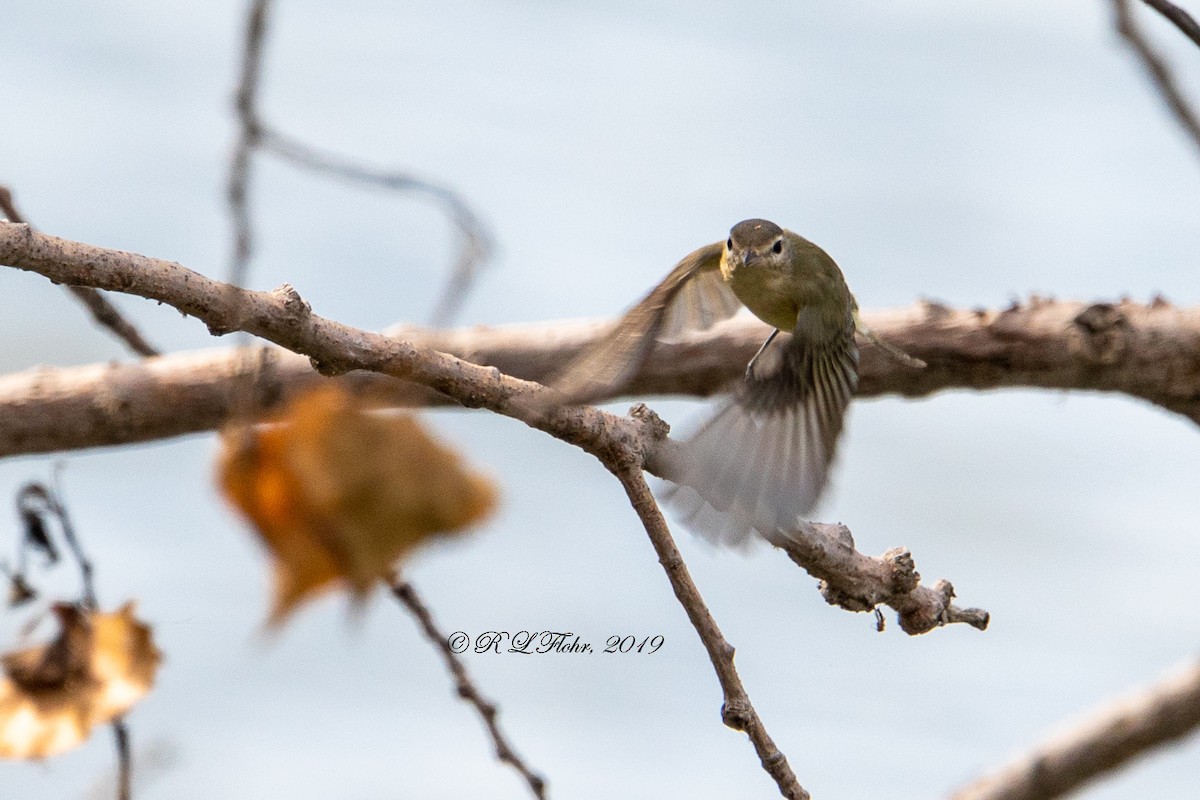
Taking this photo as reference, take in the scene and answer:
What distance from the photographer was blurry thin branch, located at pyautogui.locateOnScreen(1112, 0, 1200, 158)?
722 mm

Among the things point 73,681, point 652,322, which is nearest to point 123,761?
point 73,681

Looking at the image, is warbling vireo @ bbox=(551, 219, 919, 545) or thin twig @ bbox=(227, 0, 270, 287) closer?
thin twig @ bbox=(227, 0, 270, 287)

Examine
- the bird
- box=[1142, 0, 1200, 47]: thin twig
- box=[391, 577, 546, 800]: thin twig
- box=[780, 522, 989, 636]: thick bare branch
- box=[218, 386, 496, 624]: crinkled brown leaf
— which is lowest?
box=[391, 577, 546, 800]: thin twig

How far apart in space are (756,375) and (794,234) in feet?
1.76

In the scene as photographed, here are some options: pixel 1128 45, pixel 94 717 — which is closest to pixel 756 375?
pixel 94 717

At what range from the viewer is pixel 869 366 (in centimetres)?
262

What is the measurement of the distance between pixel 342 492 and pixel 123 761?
2.00 feet

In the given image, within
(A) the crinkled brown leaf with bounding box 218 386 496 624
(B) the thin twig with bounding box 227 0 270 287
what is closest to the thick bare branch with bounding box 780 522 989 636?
(A) the crinkled brown leaf with bounding box 218 386 496 624

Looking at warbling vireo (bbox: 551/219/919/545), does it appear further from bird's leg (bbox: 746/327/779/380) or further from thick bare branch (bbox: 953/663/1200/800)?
thick bare branch (bbox: 953/663/1200/800)

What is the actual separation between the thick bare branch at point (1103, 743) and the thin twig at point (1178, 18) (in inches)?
18.9

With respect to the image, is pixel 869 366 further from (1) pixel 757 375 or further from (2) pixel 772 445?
(2) pixel 772 445

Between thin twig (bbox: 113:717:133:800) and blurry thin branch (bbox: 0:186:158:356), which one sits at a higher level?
blurry thin branch (bbox: 0:186:158:356)


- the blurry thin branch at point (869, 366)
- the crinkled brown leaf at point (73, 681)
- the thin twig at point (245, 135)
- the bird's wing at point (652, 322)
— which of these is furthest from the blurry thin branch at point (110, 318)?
the thin twig at point (245, 135)

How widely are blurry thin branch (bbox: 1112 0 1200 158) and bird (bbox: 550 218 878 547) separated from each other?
80 centimetres
